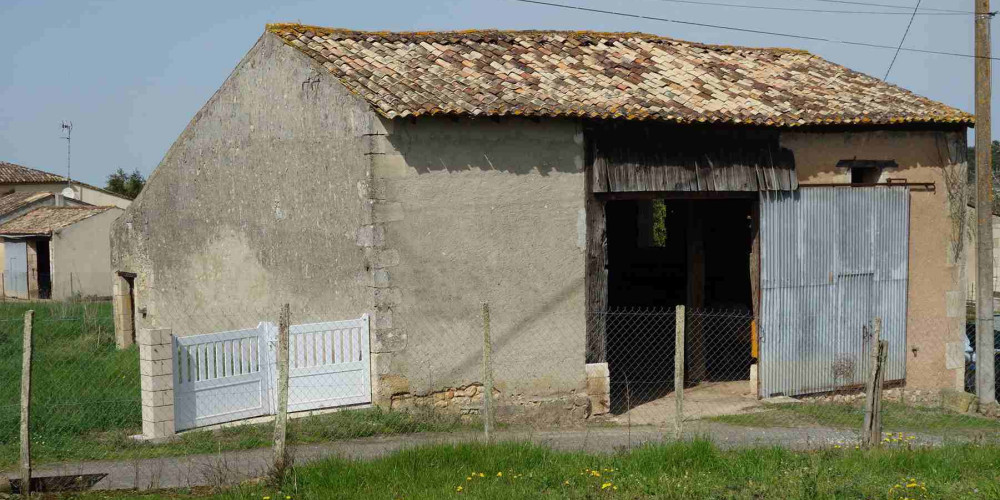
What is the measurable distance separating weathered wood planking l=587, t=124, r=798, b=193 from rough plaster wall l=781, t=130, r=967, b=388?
1876mm

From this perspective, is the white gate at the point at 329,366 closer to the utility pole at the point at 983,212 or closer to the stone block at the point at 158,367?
the stone block at the point at 158,367

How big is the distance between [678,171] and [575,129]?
1557mm

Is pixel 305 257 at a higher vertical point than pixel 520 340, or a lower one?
higher

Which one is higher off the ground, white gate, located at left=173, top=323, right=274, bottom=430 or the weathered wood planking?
the weathered wood planking

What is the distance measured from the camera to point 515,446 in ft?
27.2

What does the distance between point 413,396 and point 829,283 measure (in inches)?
244

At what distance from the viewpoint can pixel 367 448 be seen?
9742mm

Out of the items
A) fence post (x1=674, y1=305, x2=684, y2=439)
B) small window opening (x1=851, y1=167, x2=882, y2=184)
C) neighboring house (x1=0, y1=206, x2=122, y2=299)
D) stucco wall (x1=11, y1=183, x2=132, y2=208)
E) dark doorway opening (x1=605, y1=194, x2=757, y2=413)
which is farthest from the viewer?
stucco wall (x1=11, y1=183, x2=132, y2=208)

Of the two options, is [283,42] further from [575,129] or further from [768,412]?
[768,412]

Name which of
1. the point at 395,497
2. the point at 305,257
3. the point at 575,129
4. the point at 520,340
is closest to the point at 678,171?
the point at 575,129

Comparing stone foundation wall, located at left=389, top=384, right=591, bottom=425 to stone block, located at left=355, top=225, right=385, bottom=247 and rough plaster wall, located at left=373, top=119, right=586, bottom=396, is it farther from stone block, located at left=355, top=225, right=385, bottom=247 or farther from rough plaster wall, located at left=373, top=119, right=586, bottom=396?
stone block, located at left=355, top=225, right=385, bottom=247

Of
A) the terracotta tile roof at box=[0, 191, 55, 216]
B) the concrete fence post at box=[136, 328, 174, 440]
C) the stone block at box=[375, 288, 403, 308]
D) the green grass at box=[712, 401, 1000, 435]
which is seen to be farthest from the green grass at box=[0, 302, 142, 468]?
the terracotta tile roof at box=[0, 191, 55, 216]

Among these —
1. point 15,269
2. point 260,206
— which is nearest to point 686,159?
point 260,206

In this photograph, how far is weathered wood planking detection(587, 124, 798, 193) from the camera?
12188 millimetres
